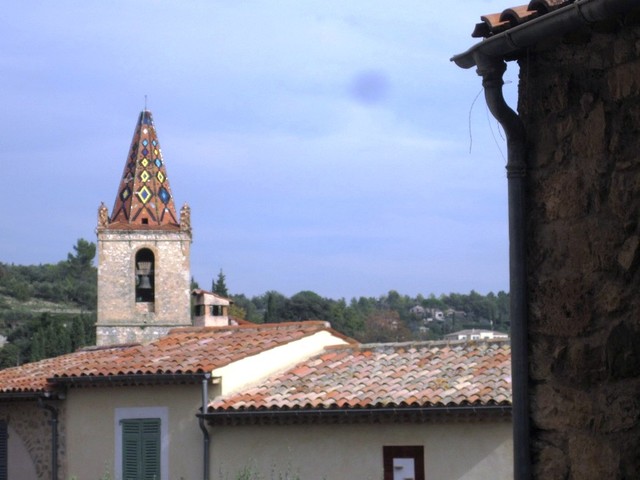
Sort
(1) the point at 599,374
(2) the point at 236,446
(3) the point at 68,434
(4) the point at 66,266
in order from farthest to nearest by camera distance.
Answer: (4) the point at 66,266 → (3) the point at 68,434 → (2) the point at 236,446 → (1) the point at 599,374

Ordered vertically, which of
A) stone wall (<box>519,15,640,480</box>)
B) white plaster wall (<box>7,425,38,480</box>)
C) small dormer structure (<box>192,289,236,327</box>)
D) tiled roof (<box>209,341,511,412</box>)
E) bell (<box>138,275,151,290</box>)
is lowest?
white plaster wall (<box>7,425,38,480</box>)

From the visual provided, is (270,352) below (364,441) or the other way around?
the other way around

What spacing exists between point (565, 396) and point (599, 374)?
7.4 inches

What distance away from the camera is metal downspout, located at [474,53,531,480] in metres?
4.44

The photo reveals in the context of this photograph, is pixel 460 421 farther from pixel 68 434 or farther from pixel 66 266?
pixel 66 266

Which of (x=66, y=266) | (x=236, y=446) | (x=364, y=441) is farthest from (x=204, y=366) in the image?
(x=66, y=266)

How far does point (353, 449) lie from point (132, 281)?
23.8 meters

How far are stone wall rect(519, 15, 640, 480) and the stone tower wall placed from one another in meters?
33.5

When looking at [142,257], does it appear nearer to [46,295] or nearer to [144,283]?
[144,283]

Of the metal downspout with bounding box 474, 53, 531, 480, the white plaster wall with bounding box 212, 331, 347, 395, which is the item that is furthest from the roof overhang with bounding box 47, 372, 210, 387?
the metal downspout with bounding box 474, 53, 531, 480

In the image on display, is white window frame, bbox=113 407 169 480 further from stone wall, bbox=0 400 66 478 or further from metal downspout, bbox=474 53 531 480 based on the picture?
metal downspout, bbox=474 53 531 480

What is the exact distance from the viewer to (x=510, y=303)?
14.9 feet

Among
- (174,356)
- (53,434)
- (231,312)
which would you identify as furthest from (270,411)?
(231,312)

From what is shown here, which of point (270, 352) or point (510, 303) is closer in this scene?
point (510, 303)
